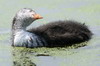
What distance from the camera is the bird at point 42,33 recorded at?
326 inches

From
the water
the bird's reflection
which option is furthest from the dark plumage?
the bird's reflection

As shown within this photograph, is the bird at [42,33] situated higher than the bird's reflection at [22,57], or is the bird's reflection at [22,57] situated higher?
the bird at [42,33]

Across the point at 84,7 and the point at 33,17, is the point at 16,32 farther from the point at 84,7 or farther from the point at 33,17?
the point at 84,7

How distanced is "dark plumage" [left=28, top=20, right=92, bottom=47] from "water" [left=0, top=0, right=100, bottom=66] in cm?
13

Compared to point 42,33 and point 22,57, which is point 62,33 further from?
point 22,57

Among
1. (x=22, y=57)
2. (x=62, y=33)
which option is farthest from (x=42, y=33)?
(x=22, y=57)

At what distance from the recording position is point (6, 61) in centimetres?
788

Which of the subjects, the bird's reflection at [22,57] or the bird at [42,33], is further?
the bird at [42,33]

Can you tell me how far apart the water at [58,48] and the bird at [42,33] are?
0.11m

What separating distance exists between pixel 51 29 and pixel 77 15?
5.66 feet

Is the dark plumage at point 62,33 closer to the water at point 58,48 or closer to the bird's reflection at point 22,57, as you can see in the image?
the water at point 58,48

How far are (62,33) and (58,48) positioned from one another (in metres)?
0.28

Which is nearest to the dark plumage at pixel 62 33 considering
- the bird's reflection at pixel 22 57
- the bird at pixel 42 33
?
the bird at pixel 42 33

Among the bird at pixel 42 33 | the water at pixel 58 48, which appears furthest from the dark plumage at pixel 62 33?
the water at pixel 58 48
